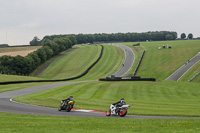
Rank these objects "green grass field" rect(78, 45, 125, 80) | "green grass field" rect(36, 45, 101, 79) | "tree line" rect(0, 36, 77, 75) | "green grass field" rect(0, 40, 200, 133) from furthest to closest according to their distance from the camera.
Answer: "green grass field" rect(36, 45, 101, 79), "tree line" rect(0, 36, 77, 75), "green grass field" rect(78, 45, 125, 80), "green grass field" rect(0, 40, 200, 133)

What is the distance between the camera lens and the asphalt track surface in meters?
86.0

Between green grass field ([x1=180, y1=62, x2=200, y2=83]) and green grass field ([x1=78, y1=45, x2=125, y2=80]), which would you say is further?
green grass field ([x1=78, y1=45, x2=125, y2=80])

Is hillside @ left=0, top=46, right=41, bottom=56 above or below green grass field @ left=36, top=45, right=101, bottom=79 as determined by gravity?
above

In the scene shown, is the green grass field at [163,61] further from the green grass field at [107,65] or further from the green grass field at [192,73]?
the green grass field at [107,65]

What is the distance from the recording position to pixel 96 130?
16359 mm

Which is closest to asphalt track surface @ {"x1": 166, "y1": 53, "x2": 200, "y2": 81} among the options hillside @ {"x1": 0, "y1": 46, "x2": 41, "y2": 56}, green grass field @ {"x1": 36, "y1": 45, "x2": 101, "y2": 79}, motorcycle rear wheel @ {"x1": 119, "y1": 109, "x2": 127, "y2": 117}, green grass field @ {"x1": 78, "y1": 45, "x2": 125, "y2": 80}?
green grass field @ {"x1": 78, "y1": 45, "x2": 125, "y2": 80}

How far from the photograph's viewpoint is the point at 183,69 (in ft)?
306

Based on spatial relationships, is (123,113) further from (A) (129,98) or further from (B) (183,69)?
(B) (183,69)

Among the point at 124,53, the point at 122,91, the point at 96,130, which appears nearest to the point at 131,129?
the point at 96,130

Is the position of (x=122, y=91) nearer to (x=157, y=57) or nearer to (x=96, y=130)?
(x=96, y=130)

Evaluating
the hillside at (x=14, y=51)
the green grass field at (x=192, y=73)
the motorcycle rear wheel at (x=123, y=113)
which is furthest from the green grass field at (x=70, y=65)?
the motorcycle rear wheel at (x=123, y=113)

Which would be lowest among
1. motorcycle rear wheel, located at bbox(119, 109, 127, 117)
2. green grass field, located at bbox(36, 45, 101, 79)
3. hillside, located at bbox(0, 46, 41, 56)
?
green grass field, located at bbox(36, 45, 101, 79)

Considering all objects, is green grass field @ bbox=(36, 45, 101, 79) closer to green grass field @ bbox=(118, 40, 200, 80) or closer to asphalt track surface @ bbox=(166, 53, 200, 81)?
green grass field @ bbox=(118, 40, 200, 80)

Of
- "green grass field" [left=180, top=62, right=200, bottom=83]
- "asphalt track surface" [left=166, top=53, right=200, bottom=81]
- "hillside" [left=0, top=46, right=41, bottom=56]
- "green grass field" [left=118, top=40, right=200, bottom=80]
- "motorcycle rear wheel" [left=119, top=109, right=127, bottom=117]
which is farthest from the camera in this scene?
"hillside" [left=0, top=46, right=41, bottom=56]
